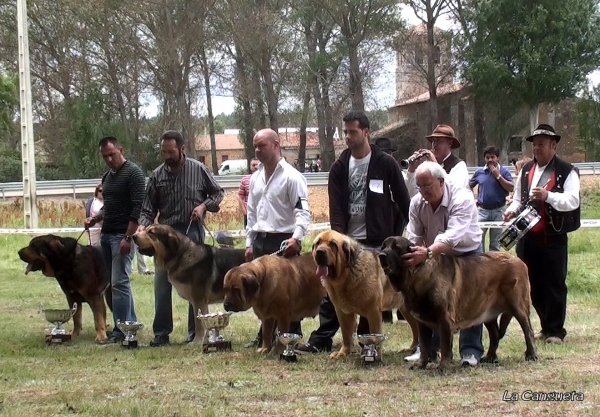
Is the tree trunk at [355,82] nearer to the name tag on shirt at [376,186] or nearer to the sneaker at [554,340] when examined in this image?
the sneaker at [554,340]

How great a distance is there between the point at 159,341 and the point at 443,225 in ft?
11.7

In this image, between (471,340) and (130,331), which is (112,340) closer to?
(130,331)

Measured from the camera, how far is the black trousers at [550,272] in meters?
7.47

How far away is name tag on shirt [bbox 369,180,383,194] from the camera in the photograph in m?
7.00

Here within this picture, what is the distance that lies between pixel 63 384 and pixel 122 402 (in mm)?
1068

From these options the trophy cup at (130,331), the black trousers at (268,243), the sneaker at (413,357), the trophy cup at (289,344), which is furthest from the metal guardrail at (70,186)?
the sneaker at (413,357)

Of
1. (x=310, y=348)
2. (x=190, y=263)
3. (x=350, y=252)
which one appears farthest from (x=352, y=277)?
(x=190, y=263)

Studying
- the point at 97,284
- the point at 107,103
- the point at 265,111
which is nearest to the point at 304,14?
the point at 265,111

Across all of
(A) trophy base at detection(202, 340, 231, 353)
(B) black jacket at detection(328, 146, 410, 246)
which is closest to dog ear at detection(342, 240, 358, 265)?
(B) black jacket at detection(328, 146, 410, 246)

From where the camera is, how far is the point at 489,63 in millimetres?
42250

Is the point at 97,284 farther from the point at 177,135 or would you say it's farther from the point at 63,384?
the point at 63,384

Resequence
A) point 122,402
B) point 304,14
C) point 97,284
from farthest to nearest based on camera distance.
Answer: point 304,14 < point 97,284 < point 122,402

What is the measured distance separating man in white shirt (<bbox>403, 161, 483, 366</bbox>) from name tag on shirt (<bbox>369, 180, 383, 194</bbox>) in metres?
0.59

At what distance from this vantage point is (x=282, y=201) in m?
7.51
